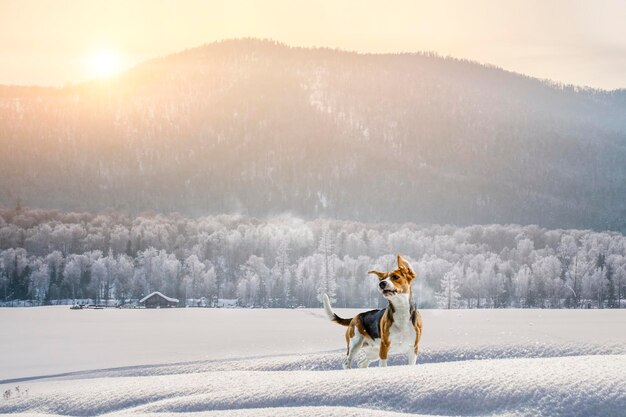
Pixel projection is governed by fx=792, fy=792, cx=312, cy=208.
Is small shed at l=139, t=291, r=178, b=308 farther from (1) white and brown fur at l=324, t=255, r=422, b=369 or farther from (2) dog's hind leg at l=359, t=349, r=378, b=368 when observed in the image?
(1) white and brown fur at l=324, t=255, r=422, b=369

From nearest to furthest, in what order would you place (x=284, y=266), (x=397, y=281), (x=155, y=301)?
1. (x=397, y=281)
2. (x=155, y=301)
3. (x=284, y=266)

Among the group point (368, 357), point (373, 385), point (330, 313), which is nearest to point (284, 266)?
point (330, 313)

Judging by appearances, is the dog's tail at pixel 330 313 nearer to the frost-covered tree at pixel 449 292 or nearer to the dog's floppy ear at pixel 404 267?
the dog's floppy ear at pixel 404 267

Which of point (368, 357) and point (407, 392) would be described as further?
point (368, 357)

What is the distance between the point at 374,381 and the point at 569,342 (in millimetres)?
11950

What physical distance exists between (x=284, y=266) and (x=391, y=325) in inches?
4876

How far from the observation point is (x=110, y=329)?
49.9 meters

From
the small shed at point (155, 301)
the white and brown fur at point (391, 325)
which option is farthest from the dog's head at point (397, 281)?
the small shed at point (155, 301)

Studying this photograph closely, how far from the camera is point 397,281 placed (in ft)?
46.5

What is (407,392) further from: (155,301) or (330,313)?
(155,301)

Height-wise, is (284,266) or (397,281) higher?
(397,281)

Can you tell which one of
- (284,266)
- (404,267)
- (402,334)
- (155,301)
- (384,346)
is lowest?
(155,301)

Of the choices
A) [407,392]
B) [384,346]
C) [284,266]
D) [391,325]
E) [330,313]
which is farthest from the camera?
[284,266]

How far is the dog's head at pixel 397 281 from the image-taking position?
1392 cm
